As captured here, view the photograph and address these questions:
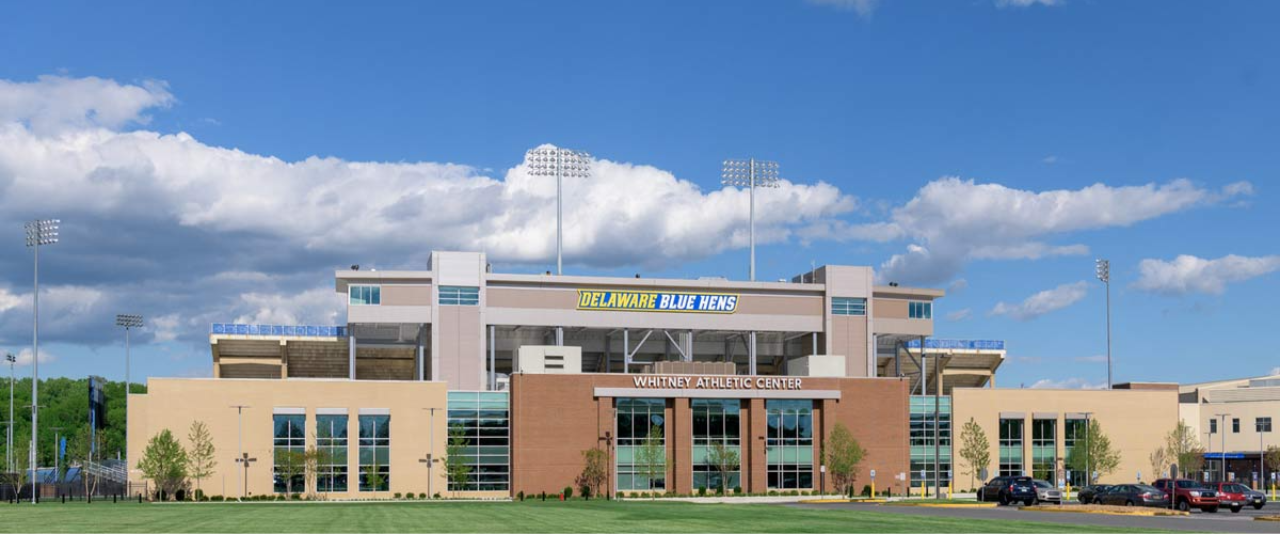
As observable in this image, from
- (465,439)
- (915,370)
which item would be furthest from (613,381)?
(915,370)

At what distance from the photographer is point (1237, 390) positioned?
132750 millimetres

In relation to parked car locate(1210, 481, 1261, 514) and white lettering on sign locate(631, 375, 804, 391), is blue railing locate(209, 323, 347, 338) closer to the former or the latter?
white lettering on sign locate(631, 375, 804, 391)

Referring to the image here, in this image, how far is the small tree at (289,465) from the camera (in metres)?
90.6

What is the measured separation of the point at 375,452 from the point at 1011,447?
49.1 m

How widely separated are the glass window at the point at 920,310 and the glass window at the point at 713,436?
21419 mm

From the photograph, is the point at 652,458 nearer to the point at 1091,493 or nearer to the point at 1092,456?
the point at 1091,493

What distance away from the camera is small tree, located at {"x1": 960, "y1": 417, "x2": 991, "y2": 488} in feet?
340

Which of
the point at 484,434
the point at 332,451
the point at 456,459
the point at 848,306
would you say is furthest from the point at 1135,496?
the point at 332,451

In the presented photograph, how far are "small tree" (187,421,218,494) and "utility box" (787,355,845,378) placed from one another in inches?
1672

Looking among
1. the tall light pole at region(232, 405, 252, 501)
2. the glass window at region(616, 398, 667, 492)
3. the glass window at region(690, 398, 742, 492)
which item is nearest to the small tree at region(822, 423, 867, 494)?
the glass window at region(690, 398, 742, 492)

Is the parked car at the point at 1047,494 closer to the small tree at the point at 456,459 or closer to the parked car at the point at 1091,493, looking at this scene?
the parked car at the point at 1091,493

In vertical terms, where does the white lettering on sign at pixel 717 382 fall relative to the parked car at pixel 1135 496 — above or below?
above

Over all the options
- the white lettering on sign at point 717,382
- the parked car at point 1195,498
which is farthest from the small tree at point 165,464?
the parked car at point 1195,498

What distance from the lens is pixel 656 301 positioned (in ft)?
347
